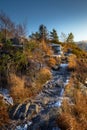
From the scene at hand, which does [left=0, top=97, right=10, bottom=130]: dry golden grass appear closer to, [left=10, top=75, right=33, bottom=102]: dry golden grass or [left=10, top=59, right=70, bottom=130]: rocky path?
[left=10, top=59, right=70, bottom=130]: rocky path

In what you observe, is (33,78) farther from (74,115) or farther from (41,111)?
(74,115)

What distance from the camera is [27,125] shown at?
31.5 feet

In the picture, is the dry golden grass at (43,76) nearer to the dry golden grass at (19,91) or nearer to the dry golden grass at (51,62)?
the dry golden grass at (19,91)

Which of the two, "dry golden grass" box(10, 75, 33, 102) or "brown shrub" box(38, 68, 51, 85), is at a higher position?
"brown shrub" box(38, 68, 51, 85)

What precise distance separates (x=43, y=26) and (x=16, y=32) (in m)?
10.2

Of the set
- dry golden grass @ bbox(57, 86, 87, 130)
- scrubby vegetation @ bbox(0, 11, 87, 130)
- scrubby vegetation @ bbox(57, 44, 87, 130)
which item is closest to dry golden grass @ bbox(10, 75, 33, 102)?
scrubby vegetation @ bbox(0, 11, 87, 130)

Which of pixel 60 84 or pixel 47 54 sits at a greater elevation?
pixel 47 54

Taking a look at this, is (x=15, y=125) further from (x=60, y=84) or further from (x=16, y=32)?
(x=16, y=32)

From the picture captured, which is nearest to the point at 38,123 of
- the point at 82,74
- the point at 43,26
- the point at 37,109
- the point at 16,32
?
the point at 37,109

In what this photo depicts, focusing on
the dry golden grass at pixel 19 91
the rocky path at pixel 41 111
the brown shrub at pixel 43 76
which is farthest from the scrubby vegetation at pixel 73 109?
the dry golden grass at pixel 19 91

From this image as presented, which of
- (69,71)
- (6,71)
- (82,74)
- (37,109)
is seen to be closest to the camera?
(37,109)


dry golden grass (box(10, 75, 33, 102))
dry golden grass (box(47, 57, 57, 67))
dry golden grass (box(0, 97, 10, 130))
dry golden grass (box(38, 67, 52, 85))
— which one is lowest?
dry golden grass (box(0, 97, 10, 130))

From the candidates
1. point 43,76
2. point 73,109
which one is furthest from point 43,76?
point 73,109

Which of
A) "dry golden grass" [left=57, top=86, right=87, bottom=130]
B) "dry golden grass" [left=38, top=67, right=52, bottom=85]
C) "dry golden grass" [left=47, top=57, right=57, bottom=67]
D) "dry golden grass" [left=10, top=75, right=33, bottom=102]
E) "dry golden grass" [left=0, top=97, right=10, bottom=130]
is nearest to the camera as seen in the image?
"dry golden grass" [left=57, top=86, right=87, bottom=130]
